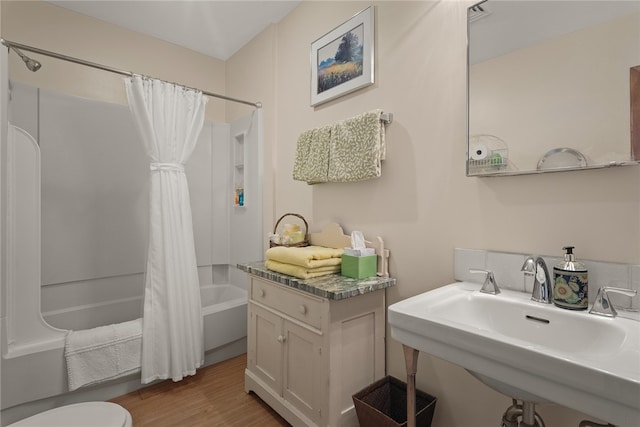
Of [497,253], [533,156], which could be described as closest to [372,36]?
[533,156]

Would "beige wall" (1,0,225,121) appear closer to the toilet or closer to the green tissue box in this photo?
the toilet

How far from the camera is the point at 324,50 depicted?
202 cm

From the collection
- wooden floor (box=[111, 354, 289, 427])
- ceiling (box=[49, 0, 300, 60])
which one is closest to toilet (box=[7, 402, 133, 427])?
wooden floor (box=[111, 354, 289, 427])

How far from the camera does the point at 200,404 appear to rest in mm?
1856

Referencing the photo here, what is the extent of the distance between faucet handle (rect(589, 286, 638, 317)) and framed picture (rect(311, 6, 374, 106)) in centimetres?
138

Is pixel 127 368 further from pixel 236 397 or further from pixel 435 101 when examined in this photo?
pixel 435 101

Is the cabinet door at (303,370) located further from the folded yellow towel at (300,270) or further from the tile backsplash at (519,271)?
the tile backsplash at (519,271)

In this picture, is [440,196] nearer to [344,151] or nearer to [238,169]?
[344,151]

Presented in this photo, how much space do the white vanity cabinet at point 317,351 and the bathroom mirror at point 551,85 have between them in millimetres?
841

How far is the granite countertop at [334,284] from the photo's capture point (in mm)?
1363

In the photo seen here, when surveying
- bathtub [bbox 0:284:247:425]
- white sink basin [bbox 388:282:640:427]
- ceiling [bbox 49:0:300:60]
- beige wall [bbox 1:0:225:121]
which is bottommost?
bathtub [bbox 0:284:247:425]

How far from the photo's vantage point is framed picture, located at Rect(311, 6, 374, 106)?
1760 millimetres

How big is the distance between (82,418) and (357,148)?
170cm

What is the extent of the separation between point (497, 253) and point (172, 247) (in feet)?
5.99
